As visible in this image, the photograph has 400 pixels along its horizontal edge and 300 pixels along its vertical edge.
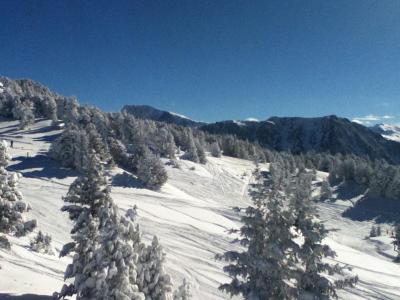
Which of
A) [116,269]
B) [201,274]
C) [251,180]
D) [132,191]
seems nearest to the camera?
[116,269]

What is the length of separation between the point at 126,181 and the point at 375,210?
6084 centimetres

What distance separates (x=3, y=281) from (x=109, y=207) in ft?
25.3

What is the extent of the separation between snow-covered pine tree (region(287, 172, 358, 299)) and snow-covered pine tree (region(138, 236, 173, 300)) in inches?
237

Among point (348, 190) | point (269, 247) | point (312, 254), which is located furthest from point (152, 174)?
point (348, 190)

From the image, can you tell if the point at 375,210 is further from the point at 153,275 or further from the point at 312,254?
the point at 153,275

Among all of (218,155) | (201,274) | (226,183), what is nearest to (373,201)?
(226,183)

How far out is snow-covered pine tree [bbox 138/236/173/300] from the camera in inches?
610

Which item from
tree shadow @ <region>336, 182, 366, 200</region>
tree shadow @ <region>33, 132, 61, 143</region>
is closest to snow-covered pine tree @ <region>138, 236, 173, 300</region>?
tree shadow @ <region>336, 182, 366, 200</region>

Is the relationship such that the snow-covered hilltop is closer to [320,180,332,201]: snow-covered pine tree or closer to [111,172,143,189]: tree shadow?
[320,180,332,201]: snow-covered pine tree

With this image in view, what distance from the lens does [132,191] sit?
5941cm

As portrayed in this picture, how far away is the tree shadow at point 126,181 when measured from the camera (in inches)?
2476

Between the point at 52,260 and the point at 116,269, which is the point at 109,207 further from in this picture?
the point at 52,260

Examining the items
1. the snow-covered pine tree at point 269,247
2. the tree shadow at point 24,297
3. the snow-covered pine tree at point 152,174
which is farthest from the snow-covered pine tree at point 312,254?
the snow-covered pine tree at point 152,174

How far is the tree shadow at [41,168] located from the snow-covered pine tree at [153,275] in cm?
4998
